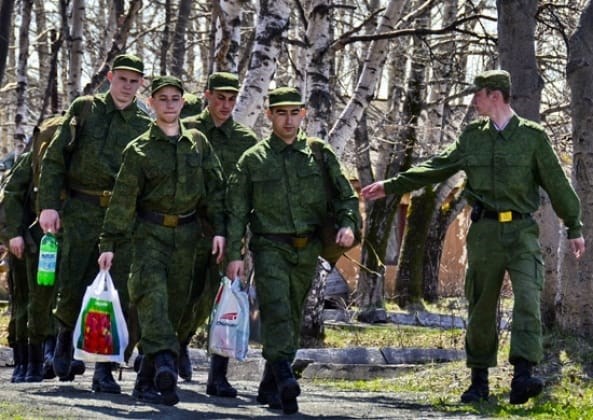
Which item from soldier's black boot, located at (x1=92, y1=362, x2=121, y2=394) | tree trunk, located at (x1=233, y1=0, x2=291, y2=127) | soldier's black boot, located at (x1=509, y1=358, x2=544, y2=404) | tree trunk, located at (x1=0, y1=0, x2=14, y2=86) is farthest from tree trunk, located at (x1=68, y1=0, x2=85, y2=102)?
soldier's black boot, located at (x1=509, y1=358, x2=544, y2=404)

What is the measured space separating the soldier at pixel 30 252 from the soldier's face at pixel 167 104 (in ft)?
6.20

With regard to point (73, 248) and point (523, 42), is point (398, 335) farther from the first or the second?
point (73, 248)

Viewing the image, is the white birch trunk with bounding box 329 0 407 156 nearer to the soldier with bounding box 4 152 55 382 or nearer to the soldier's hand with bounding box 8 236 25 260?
the soldier with bounding box 4 152 55 382

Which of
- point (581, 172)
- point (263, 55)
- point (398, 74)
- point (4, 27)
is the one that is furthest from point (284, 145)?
point (398, 74)

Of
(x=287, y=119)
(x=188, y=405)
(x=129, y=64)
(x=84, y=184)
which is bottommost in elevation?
(x=188, y=405)

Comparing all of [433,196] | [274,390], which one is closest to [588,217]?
[274,390]

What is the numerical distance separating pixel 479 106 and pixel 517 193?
0.66 m

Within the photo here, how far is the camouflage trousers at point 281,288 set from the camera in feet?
34.3

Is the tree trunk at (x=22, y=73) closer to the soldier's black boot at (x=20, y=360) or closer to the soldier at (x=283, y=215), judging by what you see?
the soldier's black boot at (x=20, y=360)

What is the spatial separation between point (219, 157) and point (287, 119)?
1450 mm

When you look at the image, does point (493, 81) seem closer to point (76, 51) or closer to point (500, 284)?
point (500, 284)

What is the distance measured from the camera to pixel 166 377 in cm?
1012

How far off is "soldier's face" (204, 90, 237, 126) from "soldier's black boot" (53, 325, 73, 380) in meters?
1.89

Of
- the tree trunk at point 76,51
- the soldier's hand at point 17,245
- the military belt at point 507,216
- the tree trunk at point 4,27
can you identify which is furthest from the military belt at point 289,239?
the tree trunk at point 76,51
